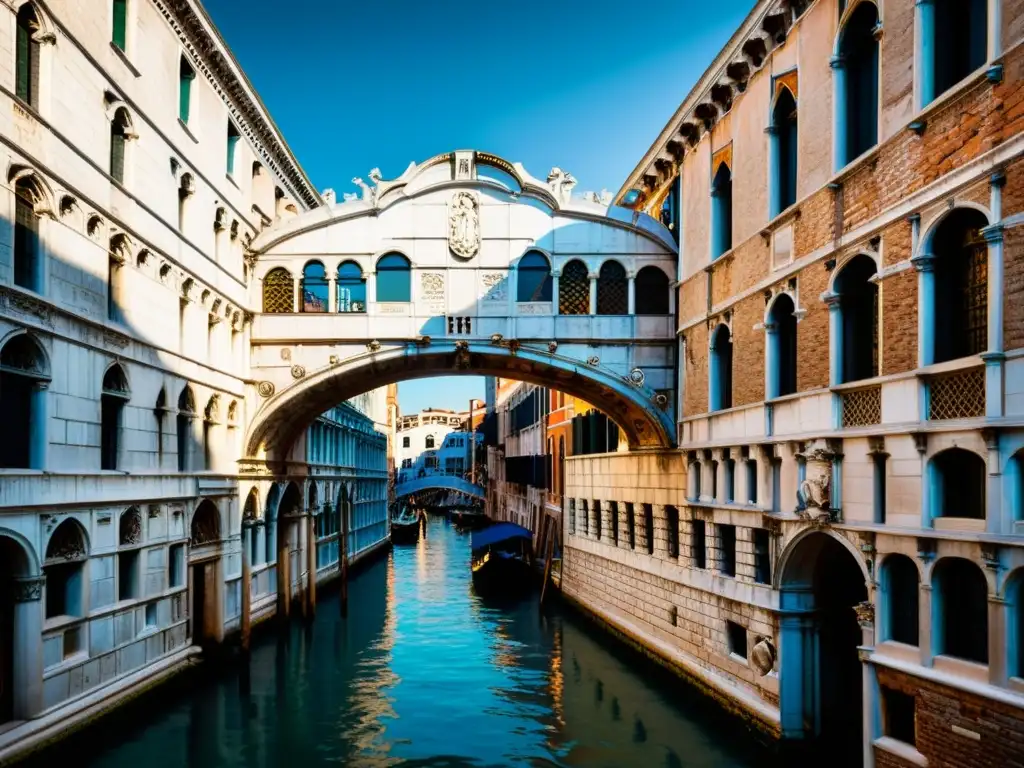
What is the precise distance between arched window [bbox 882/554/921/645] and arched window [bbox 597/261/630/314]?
757 centimetres

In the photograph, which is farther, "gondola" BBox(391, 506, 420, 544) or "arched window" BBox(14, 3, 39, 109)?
"gondola" BBox(391, 506, 420, 544)

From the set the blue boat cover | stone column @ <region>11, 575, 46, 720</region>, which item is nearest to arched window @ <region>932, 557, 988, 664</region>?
stone column @ <region>11, 575, 46, 720</region>

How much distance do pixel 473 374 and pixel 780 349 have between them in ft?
21.6

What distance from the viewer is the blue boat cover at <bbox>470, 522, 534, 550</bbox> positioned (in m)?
25.3

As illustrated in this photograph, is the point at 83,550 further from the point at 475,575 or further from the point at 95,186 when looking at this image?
the point at 475,575

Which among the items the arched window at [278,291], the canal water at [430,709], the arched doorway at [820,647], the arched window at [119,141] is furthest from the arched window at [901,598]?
the arched window at [278,291]

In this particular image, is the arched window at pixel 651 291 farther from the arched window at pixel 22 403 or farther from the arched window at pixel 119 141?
the arched window at pixel 22 403

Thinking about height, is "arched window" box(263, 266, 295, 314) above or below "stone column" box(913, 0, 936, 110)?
below

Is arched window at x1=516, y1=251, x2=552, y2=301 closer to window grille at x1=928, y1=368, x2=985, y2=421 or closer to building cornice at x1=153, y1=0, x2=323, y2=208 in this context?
building cornice at x1=153, y1=0, x2=323, y2=208

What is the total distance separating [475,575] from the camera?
2603cm

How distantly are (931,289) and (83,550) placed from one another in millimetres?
8484

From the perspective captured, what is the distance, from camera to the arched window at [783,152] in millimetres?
9992

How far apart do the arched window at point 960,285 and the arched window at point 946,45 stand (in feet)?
3.50

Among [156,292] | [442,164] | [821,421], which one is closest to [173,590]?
[156,292]
